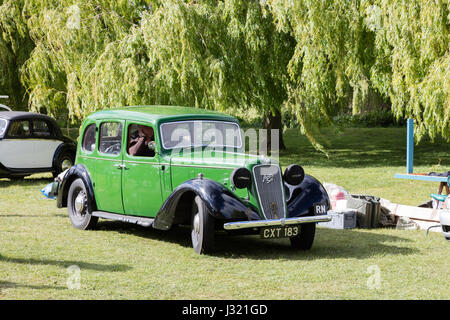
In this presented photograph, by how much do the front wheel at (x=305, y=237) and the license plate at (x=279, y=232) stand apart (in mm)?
392

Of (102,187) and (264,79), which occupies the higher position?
(264,79)

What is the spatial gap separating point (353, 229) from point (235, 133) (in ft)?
8.06

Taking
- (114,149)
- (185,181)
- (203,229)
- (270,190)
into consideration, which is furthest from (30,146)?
(270,190)

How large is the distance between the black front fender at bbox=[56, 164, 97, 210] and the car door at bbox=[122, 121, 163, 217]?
2.43 feet

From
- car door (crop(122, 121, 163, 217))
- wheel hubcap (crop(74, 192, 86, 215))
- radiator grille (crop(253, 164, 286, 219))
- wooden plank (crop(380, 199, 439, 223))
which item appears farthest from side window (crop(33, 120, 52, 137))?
radiator grille (crop(253, 164, 286, 219))

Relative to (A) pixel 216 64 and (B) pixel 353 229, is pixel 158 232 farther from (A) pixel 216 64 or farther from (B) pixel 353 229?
(A) pixel 216 64

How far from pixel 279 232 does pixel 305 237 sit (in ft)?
2.30

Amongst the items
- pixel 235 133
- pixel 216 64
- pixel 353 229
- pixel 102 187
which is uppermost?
pixel 216 64

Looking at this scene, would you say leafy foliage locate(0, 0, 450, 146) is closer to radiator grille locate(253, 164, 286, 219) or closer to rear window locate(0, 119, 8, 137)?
rear window locate(0, 119, 8, 137)

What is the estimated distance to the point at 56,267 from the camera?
7570mm

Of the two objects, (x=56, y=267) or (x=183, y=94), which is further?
(x=183, y=94)

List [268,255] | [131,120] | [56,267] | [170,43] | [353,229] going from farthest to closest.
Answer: [170,43] < [353,229] < [131,120] < [268,255] < [56,267]

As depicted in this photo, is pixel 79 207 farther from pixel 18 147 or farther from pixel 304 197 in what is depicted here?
pixel 18 147
